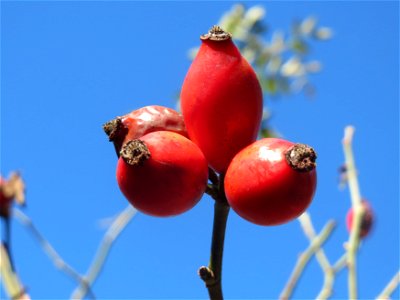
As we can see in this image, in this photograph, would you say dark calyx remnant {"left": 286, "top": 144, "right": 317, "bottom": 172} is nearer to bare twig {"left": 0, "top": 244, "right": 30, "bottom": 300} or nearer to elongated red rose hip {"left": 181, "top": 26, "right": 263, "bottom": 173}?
elongated red rose hip {"left": 181, "top": 26, "right": 263, "bottom": 173}

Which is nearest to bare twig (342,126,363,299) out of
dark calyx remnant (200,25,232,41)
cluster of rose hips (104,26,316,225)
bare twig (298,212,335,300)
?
bare twig (298,212,335,300)

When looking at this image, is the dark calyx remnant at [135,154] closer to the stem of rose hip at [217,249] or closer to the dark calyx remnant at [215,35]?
the stem of rose hip at [217,249]

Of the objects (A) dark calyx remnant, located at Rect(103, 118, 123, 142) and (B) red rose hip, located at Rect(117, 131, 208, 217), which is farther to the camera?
(A) dark calyx remnant, located at Rect(103, 118, 123, 142)

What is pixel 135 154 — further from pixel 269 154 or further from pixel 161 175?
pixel 269 154

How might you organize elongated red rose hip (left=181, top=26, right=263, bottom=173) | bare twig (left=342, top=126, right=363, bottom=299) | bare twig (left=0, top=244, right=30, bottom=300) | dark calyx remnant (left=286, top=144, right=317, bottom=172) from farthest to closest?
bare twig (left=342, top=126, right=363, bottom=299), bare twig (left=0, top=244, right=30, bottom=300), elongated red rose hip (left=181, top=26, right=263, bottom=173), dark calyx remnant (left=286, top=144, right=317, bottom=172)

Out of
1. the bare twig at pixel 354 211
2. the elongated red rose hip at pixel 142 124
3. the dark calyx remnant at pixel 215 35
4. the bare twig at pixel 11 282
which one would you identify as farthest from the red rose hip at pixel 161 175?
the bare twig at pixel 354 211

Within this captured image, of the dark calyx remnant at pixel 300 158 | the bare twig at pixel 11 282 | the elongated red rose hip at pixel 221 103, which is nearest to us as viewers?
the dark calyx remnant at pixel 300 158

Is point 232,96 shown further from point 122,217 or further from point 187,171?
point 122,217

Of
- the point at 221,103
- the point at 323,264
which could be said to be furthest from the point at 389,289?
the point at 221,103
